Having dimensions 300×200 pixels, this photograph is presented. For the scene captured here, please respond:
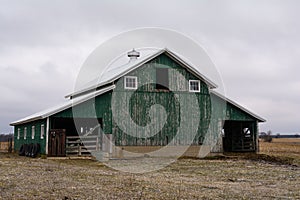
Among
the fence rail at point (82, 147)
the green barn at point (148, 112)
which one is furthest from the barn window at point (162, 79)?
the fence rail at point (82, 147)

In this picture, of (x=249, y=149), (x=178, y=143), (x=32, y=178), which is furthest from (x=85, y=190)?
(x=249, y=149)

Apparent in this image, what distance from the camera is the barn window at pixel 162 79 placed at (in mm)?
Answer: 27328

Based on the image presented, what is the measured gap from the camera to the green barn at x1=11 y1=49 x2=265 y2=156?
25330 millimetres

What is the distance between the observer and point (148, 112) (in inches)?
1046

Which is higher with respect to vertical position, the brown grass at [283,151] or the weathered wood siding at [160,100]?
the weathered wood siding at [160,100]

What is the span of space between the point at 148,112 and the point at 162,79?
2.36 m

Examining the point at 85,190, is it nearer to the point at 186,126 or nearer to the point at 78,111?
the point at 78,111

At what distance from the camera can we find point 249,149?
101ft

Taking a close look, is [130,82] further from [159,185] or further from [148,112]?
[159,185]

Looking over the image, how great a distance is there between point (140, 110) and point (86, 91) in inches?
200

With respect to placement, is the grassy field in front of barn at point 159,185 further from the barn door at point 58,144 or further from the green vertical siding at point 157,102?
the green vertical siding at point 157,102

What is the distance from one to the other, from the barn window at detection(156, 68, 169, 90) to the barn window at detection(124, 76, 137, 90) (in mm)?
1548

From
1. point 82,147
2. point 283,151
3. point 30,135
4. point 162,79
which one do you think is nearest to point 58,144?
point 82,147

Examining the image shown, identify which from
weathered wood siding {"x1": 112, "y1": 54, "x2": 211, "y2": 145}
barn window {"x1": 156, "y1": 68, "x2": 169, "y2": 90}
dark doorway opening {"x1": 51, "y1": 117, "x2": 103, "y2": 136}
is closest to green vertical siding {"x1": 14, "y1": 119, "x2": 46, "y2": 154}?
dark doorway opening {"x1": 51, "y1": 117, "x2": 103, "y2": 136}
